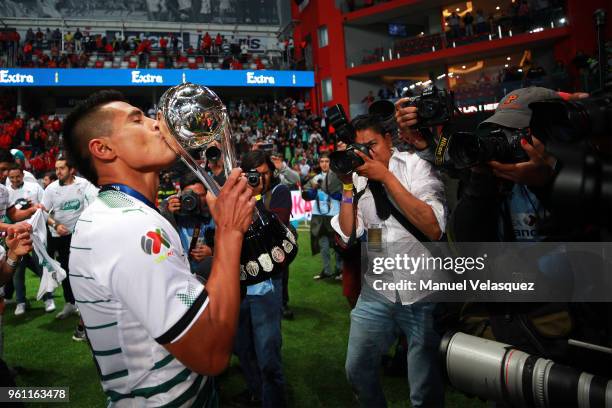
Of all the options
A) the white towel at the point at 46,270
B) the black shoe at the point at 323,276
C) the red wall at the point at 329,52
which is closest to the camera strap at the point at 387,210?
the white towel at the point at 46,270

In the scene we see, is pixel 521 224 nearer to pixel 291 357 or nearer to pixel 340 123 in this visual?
pixel 340 123

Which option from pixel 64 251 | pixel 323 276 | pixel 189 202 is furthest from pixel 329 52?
pixel 189 202

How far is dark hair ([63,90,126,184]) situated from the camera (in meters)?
1.47

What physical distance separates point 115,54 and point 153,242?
25324 mm

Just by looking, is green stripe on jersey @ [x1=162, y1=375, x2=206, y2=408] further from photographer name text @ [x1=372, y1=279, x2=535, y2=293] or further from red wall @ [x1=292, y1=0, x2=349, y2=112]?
red wall @ [x1=292, y1=0, x2=349, y2=112]

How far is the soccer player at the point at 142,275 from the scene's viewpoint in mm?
1161

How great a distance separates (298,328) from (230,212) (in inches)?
142

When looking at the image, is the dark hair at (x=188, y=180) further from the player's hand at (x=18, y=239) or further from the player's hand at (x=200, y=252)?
the player's hand at (x=18, y=239)

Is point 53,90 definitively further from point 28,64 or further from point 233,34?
point 233,34

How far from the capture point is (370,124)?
2.47m

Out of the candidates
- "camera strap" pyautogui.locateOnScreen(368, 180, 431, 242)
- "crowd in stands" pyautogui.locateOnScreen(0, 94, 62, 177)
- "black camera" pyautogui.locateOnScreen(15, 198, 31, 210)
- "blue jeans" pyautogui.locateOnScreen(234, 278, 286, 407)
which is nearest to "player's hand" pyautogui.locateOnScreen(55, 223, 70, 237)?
"black camera" pyautogui.locateOnScreen(15, 198, 31, 210)

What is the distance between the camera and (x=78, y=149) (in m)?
1.51

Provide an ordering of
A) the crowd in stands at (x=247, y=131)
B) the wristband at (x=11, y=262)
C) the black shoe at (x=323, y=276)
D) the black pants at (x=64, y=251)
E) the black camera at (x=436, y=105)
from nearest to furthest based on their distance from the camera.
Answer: the black camera at (x=436, y=105) < the wristband at (x=11, y=262) < the black pants at (x=64, y=251) < the black shoe at (x=323, y=276) < the crowd in stands at (x=247, y=131)
